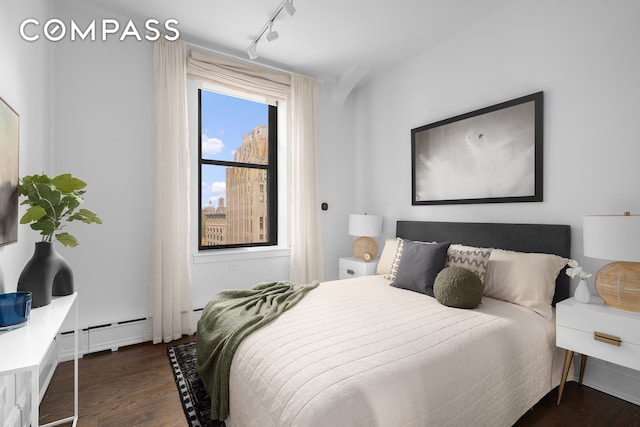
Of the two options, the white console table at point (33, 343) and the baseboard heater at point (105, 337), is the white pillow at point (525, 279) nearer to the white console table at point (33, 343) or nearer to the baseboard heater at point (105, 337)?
the white console table at point (33, 343)

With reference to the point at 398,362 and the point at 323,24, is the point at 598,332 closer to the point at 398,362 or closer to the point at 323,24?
the point at 398,362

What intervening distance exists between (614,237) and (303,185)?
2703 mm

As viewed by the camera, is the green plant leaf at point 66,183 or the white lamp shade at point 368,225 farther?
the white lamp shade at point 368,225

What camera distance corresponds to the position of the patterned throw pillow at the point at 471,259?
2.27 m

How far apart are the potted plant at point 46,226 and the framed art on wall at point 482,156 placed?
2.85 meters

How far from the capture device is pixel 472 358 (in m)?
1.48

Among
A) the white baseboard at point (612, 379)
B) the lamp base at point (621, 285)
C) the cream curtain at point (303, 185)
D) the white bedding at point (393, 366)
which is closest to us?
the white bedding at point (393, 366)

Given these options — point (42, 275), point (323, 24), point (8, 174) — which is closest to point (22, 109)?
point (8, 174)

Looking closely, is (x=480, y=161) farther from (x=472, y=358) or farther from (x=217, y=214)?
(x=217, y=214)

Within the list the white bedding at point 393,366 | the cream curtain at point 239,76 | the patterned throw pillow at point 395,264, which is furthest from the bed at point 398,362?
the cream curtain at point 239,76

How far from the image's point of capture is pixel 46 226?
156 centimetres

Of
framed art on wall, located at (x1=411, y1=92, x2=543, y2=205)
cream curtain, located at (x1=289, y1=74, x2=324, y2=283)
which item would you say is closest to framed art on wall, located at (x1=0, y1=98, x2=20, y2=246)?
cream curtain, located at (x1=289, y1=74, x2=324, y2=283)

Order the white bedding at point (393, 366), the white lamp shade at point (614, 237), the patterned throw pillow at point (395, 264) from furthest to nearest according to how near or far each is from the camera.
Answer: the patterned throw pillow at point (395, 264) < the white lamp shade at point (614, 237) < the white bedding at point (393, 366)

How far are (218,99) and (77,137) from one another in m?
1.44
